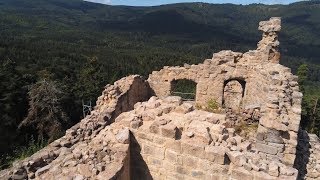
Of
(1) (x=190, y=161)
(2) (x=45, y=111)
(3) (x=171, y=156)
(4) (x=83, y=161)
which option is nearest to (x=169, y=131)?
(3) (x=171, y=156)

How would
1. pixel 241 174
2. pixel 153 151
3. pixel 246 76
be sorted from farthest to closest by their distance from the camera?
pixel 246 76
pixel 153 151
pixel 241 174

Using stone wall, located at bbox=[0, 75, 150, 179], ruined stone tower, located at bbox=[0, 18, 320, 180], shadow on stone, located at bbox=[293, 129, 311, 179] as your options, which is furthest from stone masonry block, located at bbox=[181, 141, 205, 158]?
shadow on stone, located at bbox=[293, 129, 311, 179]

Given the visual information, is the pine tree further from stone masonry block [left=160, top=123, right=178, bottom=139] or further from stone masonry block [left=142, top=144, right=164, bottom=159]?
stone masonry block [left=160, top=123, right=178, bottom=139]

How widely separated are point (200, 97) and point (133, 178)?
8262mm

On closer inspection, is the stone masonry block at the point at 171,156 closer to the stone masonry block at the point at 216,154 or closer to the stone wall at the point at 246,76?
the stone masonry block at the point at 216,154

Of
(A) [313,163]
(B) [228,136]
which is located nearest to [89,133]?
(B) [228,136]

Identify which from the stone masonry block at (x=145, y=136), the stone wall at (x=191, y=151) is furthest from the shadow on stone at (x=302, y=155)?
the stone masonry block at (x=145, y=136)

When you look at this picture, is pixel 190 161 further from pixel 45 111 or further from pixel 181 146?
pixel 45 111

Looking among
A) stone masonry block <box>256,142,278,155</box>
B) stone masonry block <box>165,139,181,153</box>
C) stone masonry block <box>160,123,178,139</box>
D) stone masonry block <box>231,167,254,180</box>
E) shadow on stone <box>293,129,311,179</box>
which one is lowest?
shadow on stone <box>293,129,311,179</box>

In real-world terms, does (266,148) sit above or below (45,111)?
above

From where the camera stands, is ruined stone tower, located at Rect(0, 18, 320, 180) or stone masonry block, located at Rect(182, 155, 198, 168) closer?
ruined stone tower, located at Rect(0, 18, 320, 180)

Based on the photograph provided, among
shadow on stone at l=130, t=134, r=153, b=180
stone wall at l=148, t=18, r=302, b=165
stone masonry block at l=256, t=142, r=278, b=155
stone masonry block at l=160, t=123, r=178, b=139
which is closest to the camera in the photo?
stone masonry block at l=160, t=123, r=178, b=139

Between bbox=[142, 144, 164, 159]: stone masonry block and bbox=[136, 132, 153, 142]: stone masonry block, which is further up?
bbox=[136, 132, 153, 142]: stone masonry block

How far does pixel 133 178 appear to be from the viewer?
6668 mm
